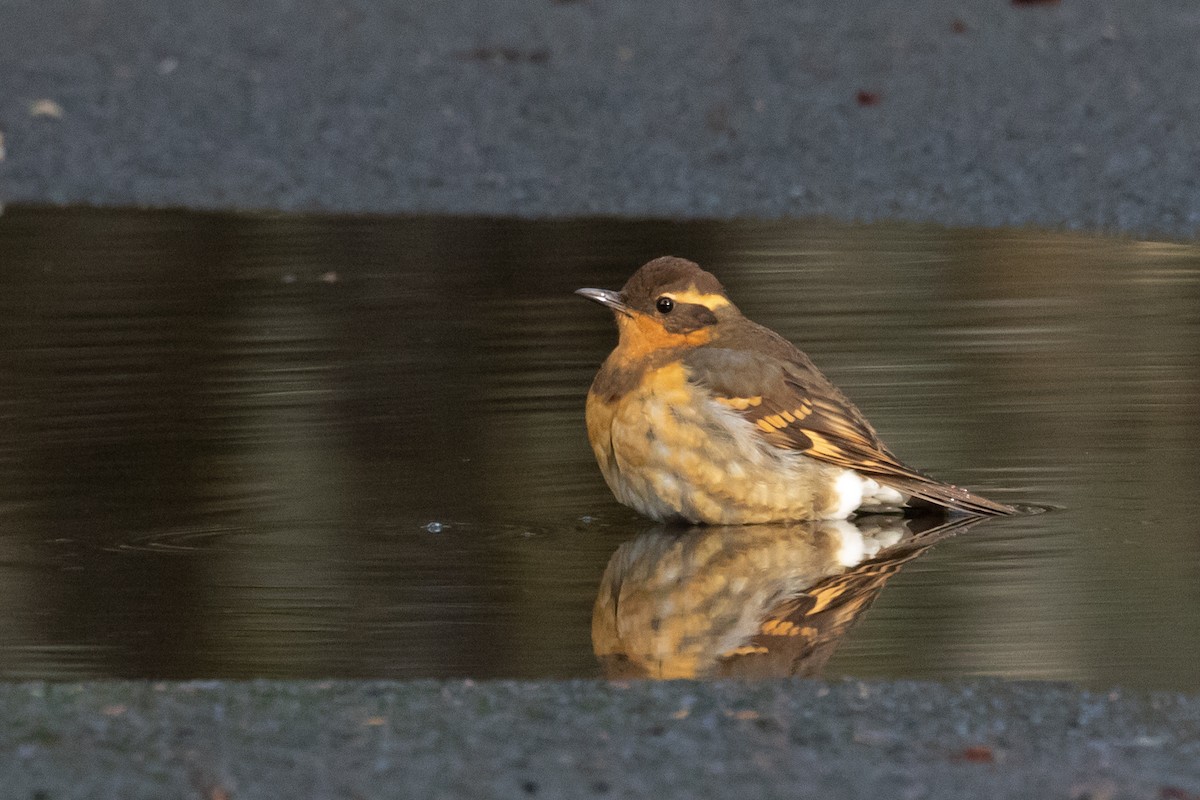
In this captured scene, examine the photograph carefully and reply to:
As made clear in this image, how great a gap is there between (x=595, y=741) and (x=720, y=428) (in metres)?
2.23

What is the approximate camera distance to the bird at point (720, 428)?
7.47 metres

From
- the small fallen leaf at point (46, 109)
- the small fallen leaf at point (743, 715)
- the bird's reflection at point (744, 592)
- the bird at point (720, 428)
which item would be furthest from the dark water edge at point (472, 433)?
the small fallen leaf at point (46, 109)

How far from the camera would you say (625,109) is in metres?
15.1

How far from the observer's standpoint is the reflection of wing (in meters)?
7.59

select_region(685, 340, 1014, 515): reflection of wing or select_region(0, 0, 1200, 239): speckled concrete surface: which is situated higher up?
select_region(0, 0, 1200, 239): speckled concrete surface

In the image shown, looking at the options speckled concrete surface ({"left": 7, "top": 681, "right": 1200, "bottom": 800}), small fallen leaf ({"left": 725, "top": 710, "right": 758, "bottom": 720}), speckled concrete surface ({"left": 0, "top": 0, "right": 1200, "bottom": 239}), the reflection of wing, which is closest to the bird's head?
the reflection of wing

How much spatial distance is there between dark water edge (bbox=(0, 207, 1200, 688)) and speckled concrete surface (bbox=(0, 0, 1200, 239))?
1.80ft

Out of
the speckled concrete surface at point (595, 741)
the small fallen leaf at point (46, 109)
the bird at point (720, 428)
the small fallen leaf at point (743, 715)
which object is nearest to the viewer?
the speckled concrete surface at point (595, 741)

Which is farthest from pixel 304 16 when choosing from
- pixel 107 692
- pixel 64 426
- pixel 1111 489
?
pixel 107 692

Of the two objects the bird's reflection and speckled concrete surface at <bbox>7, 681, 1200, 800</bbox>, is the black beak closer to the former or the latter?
the bird's reflection

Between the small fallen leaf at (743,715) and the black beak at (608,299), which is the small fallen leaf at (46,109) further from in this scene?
the small fallen leaf at (743,715)

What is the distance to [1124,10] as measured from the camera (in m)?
17.0

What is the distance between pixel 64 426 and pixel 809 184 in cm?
564

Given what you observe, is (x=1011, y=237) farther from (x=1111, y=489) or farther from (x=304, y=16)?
(x=304, y=16)
